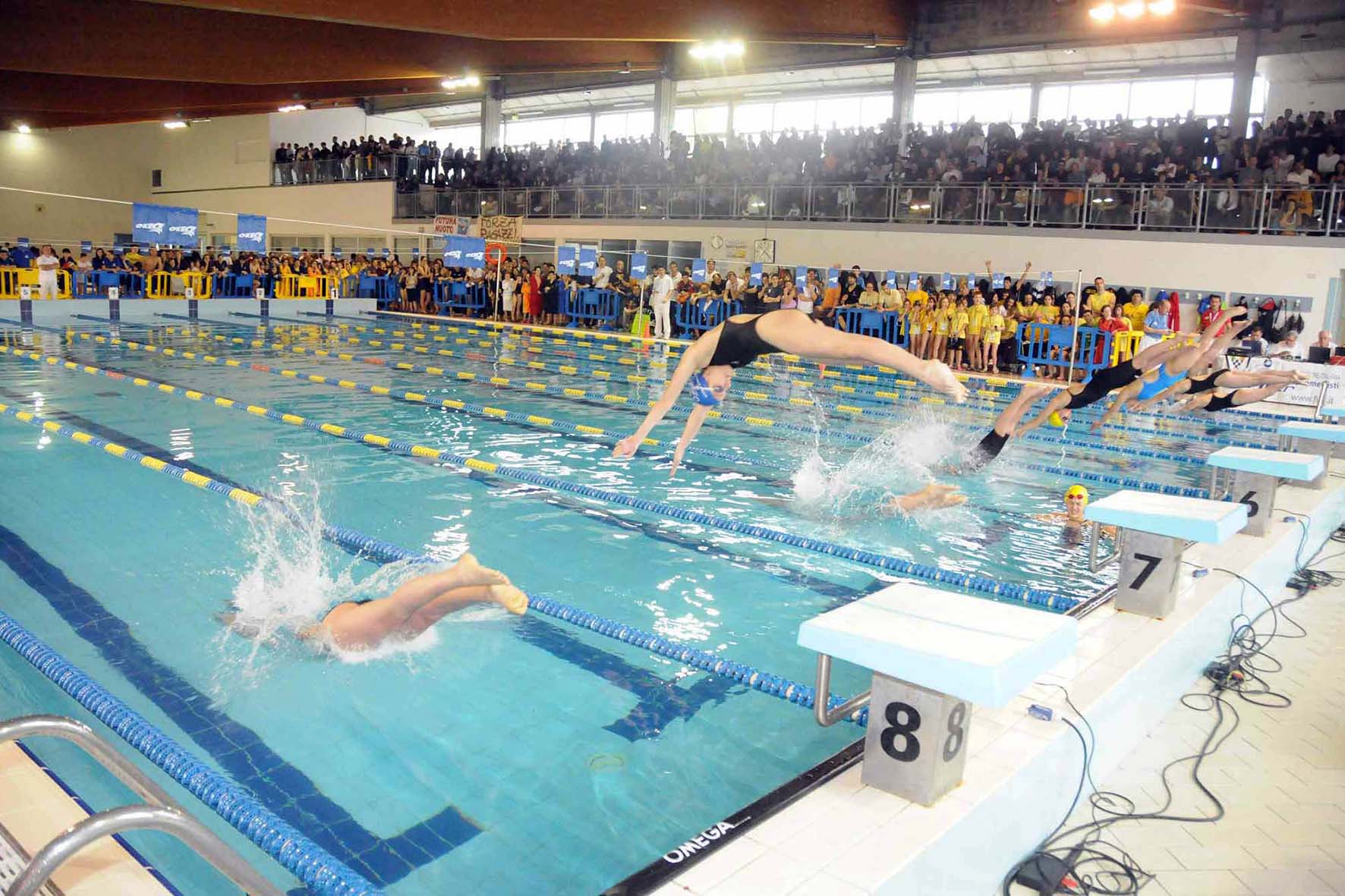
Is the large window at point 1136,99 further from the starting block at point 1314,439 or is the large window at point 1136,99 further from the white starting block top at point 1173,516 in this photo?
the white starting block top at point 1173,516

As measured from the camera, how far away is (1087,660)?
351 centimetres

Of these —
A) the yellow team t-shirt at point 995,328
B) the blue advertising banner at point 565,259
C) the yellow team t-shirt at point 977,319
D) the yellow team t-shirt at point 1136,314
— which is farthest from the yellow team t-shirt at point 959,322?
the blue advertising banner at point 565,259

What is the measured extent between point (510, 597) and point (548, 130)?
2938 cm

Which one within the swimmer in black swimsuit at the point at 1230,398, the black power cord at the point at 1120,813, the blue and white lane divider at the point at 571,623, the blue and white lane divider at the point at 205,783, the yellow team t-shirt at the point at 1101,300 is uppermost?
the yellow team t-shirt at the point at 1101,300

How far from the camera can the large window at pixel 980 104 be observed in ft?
76.3

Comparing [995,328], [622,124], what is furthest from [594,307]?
[622,124]

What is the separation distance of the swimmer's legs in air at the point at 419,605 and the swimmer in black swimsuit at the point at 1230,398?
7.42 metres

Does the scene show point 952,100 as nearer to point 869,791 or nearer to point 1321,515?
point 1321,515

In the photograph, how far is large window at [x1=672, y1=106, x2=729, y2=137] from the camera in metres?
27.8

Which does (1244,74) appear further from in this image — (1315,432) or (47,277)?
(47,277)

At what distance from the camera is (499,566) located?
5078 millimetres

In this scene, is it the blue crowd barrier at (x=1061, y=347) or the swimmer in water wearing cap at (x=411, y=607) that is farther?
the blue crowd barrier at (x=1061, y=347)

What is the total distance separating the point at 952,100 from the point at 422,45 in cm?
1341

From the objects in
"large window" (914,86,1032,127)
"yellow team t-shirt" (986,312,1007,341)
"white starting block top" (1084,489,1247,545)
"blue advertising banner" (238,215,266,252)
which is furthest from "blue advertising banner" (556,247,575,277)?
"white starting block top" (1084,489,1247,545)
